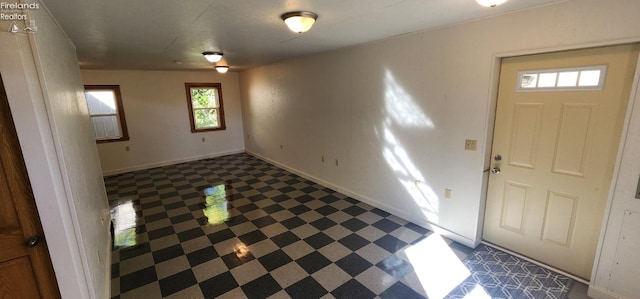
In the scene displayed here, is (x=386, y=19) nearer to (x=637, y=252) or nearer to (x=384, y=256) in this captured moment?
(x=384, y=256)

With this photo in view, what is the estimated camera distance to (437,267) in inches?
97.7

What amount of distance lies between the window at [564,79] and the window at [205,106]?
21.9 feet

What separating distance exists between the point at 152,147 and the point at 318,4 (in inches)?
238

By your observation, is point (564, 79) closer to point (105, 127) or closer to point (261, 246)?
point (261, 246)

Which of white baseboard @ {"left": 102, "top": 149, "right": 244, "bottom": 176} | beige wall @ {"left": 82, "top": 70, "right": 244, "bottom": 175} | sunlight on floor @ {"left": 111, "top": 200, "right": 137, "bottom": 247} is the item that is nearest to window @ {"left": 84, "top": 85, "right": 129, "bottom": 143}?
beige wall @ {"left": 82, "top": 70, "right": 244, "bottom": 175}

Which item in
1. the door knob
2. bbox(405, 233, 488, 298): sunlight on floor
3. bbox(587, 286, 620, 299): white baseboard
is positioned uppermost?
the door knob

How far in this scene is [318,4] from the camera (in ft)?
6.37

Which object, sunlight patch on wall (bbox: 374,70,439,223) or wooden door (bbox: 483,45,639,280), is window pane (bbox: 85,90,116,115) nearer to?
sunlight patch on wall (bbox: 374,70,439,223)

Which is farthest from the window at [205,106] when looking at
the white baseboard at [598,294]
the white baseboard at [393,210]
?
the white baseboard at [598,294]

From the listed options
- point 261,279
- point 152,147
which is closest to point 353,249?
point 261,279

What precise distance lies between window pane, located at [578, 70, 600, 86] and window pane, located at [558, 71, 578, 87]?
0.03m

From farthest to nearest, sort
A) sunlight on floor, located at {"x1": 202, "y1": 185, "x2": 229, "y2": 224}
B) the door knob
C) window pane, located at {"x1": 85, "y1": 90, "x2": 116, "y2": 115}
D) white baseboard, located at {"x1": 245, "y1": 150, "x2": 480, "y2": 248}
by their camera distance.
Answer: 1. window pane, located at {"x1": 85, "y1": 90, "x2": 116, "y2": 115}
2. sunlight on floor, located at {"x1": 202, "y1": 185, "x2": 229, "y2": 224}
3. white baseboard, located at {"x1": 245, "y1": 150, "x2": 480, "y2": 248}
4. the door knob

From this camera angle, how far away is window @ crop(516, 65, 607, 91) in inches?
77.3

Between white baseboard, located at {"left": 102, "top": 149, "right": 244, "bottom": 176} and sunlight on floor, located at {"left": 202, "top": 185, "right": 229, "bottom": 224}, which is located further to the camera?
white baseboard, located at {"left": 102, "top": 149, "right": 244, "bottom": 176}
